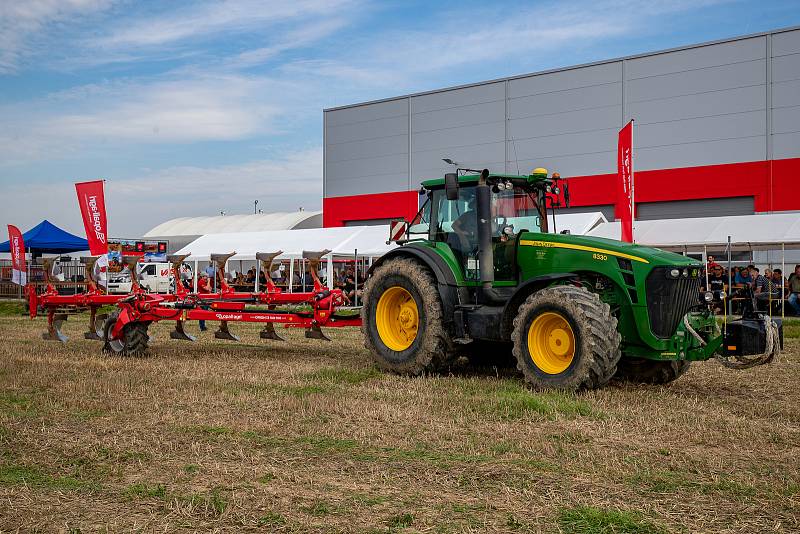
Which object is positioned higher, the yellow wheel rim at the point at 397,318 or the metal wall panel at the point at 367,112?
the metal wall panel at the point at 367,112

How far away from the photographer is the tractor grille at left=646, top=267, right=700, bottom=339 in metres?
7.90

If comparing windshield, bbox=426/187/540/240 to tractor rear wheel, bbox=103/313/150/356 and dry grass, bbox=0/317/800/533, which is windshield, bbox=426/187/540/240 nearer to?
dry grass, bbox=0/317/800/533

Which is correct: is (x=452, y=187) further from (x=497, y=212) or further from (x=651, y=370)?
(x=651, y=370)

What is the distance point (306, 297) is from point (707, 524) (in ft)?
24.5

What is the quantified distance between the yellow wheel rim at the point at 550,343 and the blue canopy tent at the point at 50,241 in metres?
27.3

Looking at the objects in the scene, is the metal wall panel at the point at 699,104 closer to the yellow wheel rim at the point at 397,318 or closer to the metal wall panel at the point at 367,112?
the metal wall panel at the point at 367,112

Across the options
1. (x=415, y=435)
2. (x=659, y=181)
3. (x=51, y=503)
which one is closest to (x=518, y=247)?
(x=415, y=435)

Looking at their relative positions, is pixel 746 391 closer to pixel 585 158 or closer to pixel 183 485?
pixel 183 485

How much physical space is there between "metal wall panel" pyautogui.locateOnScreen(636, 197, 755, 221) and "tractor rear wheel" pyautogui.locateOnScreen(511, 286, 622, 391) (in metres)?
22.8

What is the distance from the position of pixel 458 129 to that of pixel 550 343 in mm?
29187

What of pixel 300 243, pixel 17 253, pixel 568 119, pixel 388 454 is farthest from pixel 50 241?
pixel 388 454

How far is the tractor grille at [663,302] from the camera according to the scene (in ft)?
25.9

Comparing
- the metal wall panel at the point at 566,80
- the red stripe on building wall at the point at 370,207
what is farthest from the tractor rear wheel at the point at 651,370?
the red stripe on building wall at the point at 370,207

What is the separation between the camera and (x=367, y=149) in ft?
132
